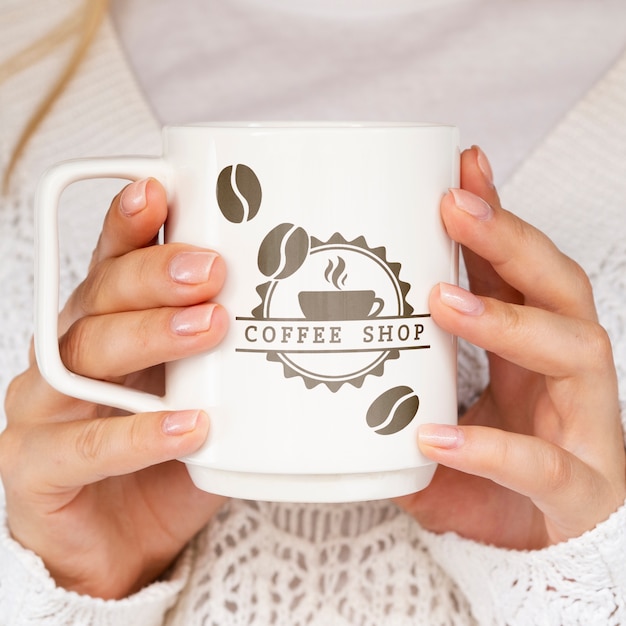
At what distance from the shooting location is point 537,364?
674 millimetres

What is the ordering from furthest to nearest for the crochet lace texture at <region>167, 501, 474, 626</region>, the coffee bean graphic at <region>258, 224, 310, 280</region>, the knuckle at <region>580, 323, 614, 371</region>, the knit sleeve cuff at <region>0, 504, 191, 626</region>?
1. the crochet lace texture at <region>167, 501, 474, 626</region>
2. the knit sleeve cuff at <region>0, 504, 191, 626</region>
3. the knuckle at <region>580, 323, 614, 371</region>
4. the coffee bean graphic at <region>258, 224, 310, 280</region>

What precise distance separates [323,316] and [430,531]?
39 centimetres

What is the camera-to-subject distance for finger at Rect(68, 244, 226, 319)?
23.5 inches

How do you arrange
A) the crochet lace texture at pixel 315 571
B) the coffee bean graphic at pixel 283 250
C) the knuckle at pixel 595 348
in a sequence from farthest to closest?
1. the crochet lace texture at pixel 315 571
2. the knuckle at pixel 595 348
3. the coffee bean graphic at pixel 283 250

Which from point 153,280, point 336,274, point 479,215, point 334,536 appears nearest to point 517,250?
point 479,215

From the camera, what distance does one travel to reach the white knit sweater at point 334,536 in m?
0.79

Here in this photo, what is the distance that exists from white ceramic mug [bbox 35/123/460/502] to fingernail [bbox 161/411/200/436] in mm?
10

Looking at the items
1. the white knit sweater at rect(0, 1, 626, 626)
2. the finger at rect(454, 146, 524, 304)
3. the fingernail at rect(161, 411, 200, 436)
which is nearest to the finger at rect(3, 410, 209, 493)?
the fingernail at rect(161, 411, 200, 436)

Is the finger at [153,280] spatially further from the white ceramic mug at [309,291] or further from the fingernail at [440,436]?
the fingernail at [440,436]

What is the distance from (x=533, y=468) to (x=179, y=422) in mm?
255

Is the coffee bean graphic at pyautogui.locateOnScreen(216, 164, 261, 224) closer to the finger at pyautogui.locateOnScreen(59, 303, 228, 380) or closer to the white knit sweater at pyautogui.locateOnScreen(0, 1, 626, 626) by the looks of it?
the finger at pyautogui.locateOnScreen(59, 303, 228, 380)

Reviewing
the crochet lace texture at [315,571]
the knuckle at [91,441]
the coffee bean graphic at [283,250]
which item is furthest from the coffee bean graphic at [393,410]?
the crochet lace texture at [315,571]

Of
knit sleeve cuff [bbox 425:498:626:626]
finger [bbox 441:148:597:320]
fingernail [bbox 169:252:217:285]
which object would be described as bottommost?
knit sleeve cuff [bbox 425:498:626:626]

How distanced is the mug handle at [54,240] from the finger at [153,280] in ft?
0.16
